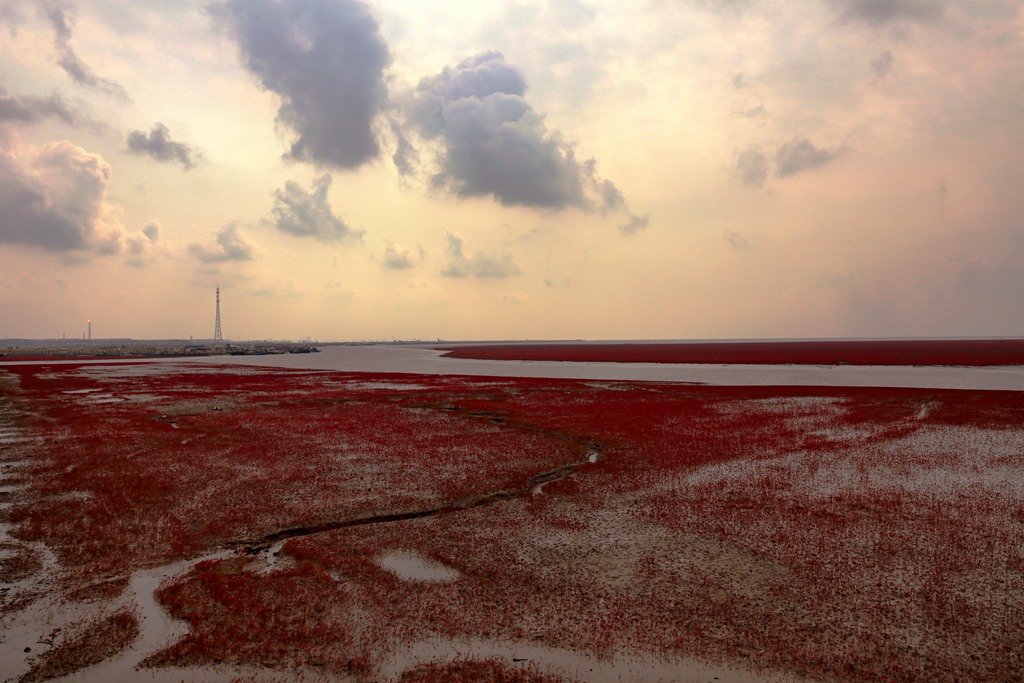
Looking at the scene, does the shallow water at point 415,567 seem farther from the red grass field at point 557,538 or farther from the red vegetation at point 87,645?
the red vegetation at point 87,645

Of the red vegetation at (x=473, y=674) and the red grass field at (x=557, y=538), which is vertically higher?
the red grass field at (x=557, y=538)

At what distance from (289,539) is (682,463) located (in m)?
12.5

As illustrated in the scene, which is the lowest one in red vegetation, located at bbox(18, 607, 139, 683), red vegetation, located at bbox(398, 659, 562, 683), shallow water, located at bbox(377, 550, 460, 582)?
red vegetation, located at bbox(398, 659, 562, 683)

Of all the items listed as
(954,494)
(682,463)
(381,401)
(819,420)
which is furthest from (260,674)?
(381,401)

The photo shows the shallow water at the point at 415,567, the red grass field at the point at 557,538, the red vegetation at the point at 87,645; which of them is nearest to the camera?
the red vegetation at the point at 87,645

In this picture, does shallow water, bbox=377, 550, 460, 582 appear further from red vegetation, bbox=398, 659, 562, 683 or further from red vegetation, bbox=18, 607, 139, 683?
red vegetation, bbox=18, 607, 139, 683

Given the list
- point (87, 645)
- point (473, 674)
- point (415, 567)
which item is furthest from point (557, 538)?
point (87, 645)

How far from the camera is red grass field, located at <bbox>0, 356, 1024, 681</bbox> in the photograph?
8.07m

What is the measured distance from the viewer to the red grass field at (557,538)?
8.07 meters

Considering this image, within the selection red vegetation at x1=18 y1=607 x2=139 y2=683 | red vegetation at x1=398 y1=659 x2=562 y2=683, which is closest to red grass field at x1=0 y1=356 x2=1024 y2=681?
red vegetation at x1=398 y1=659 x2=562 y2=683

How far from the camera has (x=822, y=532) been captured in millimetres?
12359

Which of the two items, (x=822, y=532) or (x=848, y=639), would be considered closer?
(x=848, y=639)

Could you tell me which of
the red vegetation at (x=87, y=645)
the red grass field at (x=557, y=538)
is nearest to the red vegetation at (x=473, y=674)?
the red grass field at (x=557, y=538)

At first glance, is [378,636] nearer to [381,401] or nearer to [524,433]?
[524,433]
